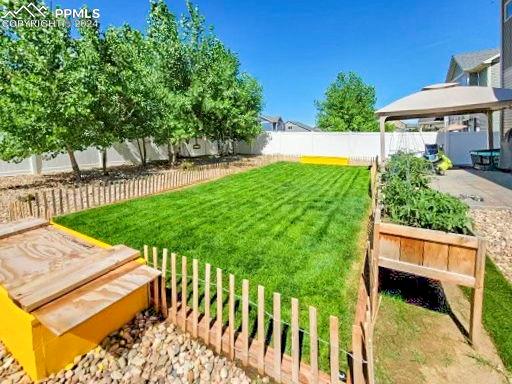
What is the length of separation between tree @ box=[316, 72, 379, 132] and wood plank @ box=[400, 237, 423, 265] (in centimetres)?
3275

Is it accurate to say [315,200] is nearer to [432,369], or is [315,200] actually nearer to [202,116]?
[432,369]

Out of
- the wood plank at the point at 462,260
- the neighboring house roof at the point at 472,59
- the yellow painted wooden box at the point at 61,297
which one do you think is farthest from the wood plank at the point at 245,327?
the neighboring house roof at the point at 472,59

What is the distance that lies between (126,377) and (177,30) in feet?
59.3

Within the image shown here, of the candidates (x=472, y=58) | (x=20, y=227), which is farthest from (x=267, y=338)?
(x=472, y=58)

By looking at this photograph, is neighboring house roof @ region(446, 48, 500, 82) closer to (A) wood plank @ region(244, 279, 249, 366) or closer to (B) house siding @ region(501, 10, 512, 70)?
(B) house siding @ region(501, 10, 512, 70)

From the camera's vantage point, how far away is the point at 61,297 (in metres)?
2.53

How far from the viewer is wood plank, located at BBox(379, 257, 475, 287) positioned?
2.93 meters

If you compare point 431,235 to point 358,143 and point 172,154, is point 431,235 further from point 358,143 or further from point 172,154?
point 358,143

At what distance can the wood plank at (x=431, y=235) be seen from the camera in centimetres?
289

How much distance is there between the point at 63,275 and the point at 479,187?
11861mm

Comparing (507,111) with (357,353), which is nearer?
(357,353)

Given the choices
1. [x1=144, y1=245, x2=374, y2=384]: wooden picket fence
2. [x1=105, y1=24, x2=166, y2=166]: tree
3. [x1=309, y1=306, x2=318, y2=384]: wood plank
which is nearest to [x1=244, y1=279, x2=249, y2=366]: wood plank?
[x1=144, y1=245, x2=374, y2=384]: wooden picket fence

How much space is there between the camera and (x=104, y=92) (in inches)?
473

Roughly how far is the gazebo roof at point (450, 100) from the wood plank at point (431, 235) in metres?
11.0
